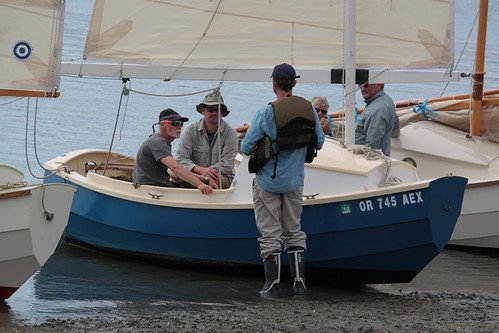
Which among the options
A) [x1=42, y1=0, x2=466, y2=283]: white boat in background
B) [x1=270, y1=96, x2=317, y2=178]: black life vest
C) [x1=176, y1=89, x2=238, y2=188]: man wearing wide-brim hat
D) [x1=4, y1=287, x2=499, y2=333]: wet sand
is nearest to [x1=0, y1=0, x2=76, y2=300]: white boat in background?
[x1=4, y1=287, x2=499, y2=333]: wet sand

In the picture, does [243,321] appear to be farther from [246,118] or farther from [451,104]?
[246,118]

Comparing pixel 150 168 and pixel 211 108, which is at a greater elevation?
pixel 211 108

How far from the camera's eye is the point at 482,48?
12.5m

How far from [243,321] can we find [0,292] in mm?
2010

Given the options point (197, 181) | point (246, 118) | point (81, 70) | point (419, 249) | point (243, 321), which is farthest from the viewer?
point (246, 118)

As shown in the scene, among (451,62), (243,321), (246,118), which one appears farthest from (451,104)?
(246,118)

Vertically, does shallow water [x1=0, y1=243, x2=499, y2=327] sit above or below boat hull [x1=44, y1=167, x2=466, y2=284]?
below

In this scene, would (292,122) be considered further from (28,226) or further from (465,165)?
(465,165)

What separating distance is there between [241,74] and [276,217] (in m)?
2.14

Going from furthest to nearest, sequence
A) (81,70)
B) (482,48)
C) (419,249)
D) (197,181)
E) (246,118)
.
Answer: (246,118), (482,48), (81,70), (197,181), (419,249)

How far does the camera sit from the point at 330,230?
29.3 feet

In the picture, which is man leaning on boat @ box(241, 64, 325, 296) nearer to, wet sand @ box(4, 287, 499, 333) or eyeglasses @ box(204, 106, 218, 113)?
wet sand @ box(4, 287, 499, 333)

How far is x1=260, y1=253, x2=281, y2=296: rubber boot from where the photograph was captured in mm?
8625

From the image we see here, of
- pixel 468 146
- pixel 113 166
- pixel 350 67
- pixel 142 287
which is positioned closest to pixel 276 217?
pixel 142 287
